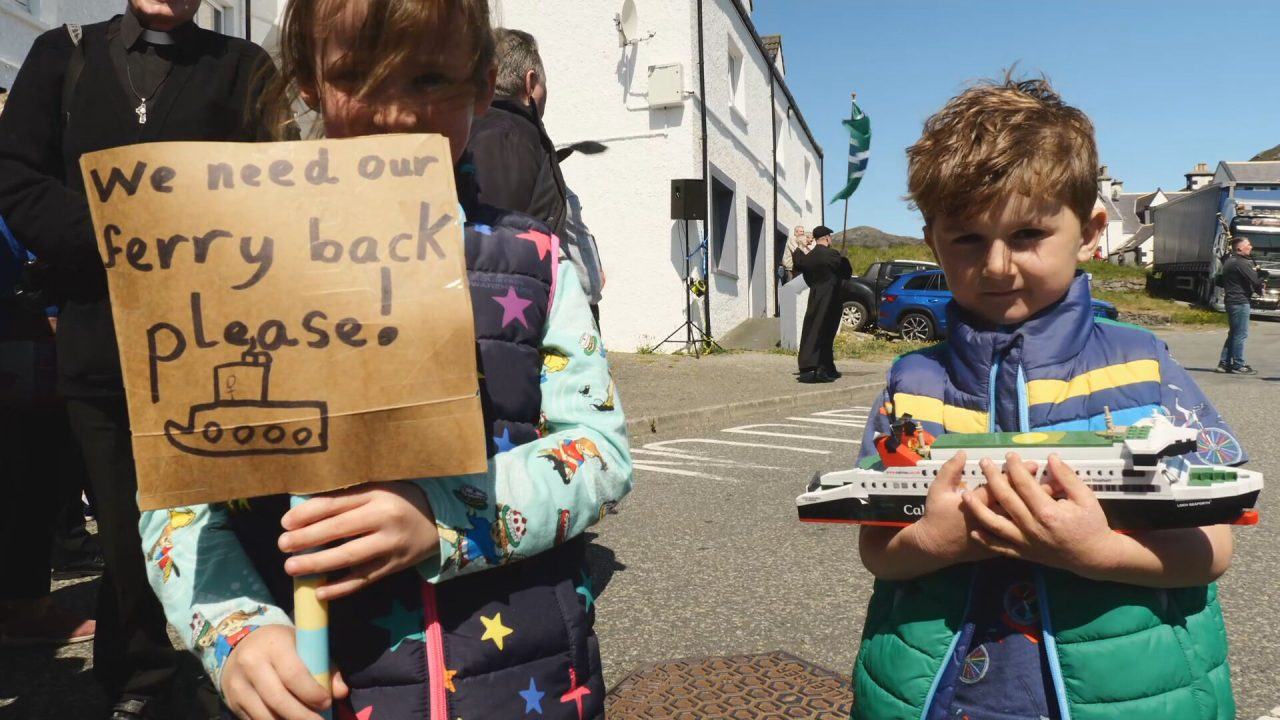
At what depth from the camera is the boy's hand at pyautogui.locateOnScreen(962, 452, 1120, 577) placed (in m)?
1.29

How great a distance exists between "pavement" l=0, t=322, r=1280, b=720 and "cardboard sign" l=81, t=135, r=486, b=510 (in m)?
2.39

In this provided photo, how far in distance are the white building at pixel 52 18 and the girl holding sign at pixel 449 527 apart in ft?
21.2

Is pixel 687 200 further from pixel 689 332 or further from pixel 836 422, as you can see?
pixel 836 422

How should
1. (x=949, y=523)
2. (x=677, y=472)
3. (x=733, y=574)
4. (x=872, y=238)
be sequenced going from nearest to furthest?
(x=949, y=523), (x=733, y=574), (x=677, y=472), (x=872, y=238)

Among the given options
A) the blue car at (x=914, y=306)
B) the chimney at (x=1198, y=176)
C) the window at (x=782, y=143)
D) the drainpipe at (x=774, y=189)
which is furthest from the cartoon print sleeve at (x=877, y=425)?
the chimney at (x=1198, y=176)

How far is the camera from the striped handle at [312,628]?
1081 mm

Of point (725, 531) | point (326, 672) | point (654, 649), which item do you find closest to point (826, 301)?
point (725, 531)

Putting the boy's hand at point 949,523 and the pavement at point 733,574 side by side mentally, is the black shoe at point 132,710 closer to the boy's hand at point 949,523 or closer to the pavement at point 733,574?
the pavement at point 733,574

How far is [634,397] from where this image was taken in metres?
10.5

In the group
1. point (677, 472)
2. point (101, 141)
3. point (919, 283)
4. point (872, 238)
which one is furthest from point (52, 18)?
point (872, 238)

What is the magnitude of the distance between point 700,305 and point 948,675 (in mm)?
14016

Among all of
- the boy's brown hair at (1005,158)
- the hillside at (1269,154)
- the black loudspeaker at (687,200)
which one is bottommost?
the boy's brown hair at (1005,158)

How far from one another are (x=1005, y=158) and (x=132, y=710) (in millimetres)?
2534

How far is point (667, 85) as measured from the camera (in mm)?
14547
